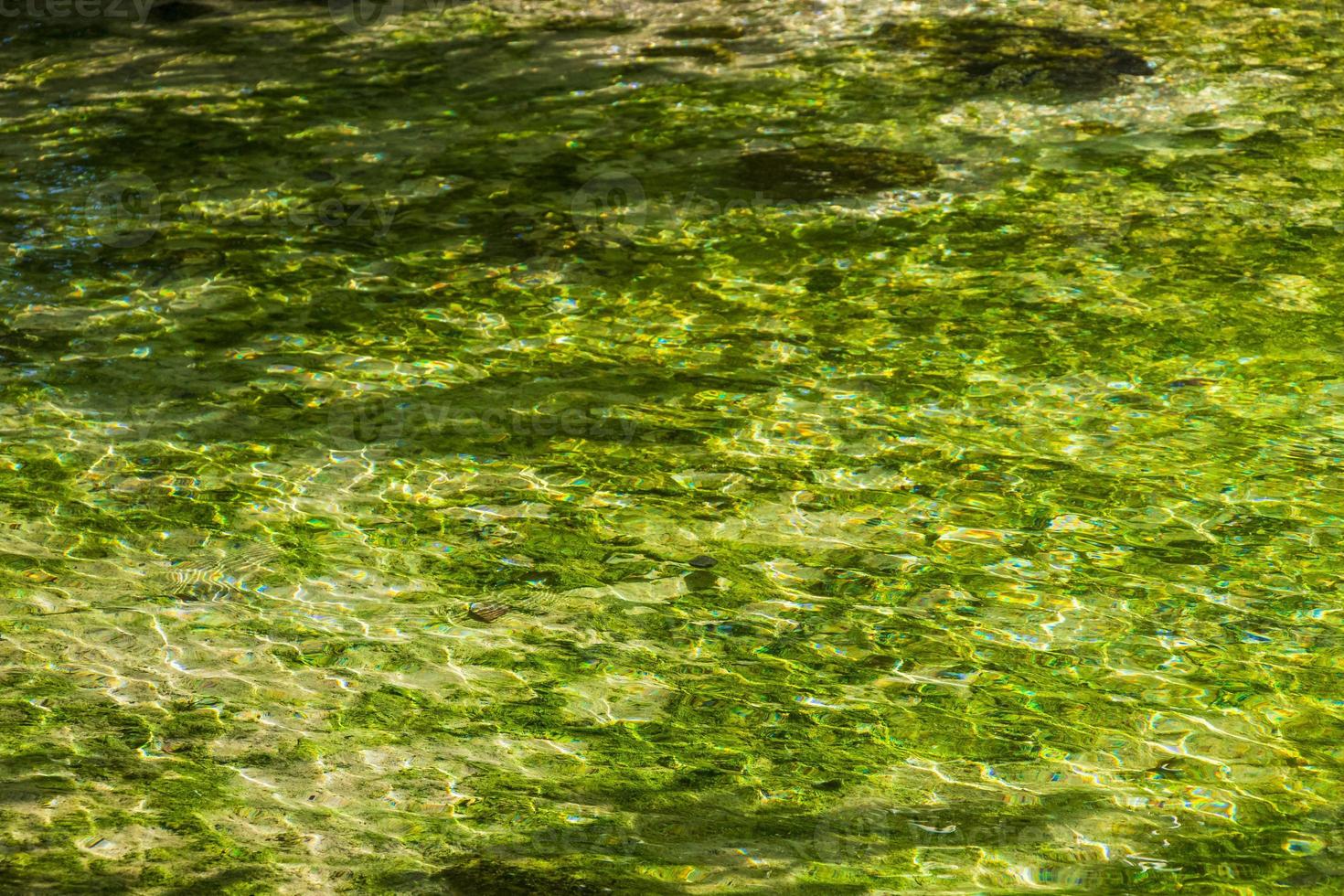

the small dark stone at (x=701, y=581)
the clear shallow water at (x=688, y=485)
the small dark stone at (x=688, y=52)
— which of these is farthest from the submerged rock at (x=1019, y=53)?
the small dark stone at (x=701, y=581)

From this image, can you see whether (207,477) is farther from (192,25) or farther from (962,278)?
(192,25)

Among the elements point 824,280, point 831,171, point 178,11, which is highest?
point 178,11

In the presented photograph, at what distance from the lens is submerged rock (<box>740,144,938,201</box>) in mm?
7652

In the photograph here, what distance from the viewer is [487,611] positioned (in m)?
4.45

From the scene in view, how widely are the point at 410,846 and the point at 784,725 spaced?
3.62ft

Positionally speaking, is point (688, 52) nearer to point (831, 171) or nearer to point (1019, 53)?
point (1019, 53)

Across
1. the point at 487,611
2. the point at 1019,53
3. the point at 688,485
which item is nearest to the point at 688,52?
the point at 1019,53

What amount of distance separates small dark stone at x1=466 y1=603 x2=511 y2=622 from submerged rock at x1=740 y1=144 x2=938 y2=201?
387cm

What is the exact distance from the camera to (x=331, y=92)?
9695mm

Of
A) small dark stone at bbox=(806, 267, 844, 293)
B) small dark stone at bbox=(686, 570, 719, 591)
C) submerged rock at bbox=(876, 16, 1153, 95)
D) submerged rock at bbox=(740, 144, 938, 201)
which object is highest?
submerged rock at bbox=(876, 16, 1153, 95)

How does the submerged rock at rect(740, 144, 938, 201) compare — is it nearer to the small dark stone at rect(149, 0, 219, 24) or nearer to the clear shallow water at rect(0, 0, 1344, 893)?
the clear shallow water at rect(0, 0, 1344, 893)

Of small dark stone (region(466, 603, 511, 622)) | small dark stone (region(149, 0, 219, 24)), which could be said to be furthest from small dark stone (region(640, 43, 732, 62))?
small dark stone (region(466, 603, 511, 622))

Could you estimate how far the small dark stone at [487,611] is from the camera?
4414mm

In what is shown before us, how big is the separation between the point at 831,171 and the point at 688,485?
3.40 m
